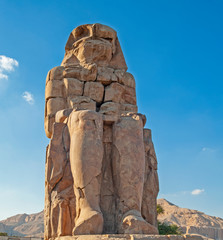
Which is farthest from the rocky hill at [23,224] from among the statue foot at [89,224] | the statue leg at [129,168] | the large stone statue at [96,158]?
the statue foot at [89,224]

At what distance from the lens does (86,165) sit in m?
4.63

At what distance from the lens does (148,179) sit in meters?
5.44

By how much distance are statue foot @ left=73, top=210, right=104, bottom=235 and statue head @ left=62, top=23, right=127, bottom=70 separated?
125 inches

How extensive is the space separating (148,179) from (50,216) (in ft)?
5.69

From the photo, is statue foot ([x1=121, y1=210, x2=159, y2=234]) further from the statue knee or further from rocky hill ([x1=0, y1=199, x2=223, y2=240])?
rocky hill ([x1=0, y1=199, x2=223, y2=240])

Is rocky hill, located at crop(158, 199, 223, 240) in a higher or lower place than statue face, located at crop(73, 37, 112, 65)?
higher

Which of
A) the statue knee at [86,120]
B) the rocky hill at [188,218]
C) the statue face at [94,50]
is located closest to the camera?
the statue knee at [86,120]

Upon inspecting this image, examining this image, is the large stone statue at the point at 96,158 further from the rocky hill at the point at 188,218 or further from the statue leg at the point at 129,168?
the rocky hill at the point at 188,218

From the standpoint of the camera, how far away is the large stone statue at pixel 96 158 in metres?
4.57

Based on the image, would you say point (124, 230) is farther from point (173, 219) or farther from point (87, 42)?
point (173, 219)

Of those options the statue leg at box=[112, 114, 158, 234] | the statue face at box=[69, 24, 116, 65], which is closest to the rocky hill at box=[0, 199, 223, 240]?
the statue face at box=[69, 24, 116, 65]

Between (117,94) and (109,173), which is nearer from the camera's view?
→ (109,173)

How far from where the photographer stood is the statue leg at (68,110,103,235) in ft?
13.9

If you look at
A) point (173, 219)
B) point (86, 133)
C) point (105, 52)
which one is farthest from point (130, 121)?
point (173, 219)
